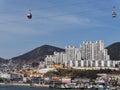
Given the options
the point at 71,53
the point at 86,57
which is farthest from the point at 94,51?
the point at 71,53

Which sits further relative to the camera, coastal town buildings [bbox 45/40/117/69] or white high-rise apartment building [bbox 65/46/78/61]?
white high-rise apartment building [bbox 65/46/78/61]

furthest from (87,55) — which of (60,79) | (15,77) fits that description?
(60,79)

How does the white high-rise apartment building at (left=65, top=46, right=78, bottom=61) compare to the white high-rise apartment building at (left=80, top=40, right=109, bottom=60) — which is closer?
the white high-rise apartment building at (left=80, top=40, right=109, bottom=60)

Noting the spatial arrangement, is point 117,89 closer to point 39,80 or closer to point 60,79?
point 60,79

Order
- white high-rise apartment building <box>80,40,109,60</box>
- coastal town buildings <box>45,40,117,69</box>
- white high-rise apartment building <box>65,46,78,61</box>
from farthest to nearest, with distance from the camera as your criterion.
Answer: white high-rise apartment building <box>65,46,78,61</box>
white high-rise apartment building <box>80,40,109,60</box>
coastal town buildings <box>45,40,117,69</box>

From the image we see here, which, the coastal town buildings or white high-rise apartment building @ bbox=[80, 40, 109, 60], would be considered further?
white high-rise apartment building @ bbox=[80, 40, 109, 60]

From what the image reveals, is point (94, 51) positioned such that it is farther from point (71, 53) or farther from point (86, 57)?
point (71, 53)

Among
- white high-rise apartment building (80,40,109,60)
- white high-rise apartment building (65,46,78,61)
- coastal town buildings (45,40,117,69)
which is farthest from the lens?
white high-rise apartment building (65,46,78,61)

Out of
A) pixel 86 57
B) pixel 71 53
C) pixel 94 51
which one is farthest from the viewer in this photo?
pixel 71 53

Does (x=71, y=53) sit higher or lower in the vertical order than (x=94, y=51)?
higher
